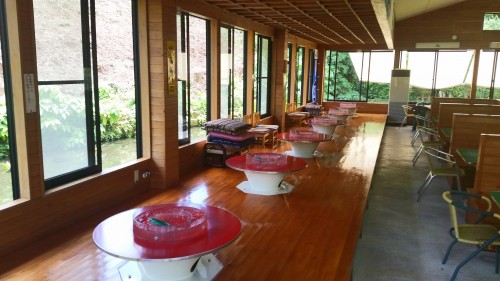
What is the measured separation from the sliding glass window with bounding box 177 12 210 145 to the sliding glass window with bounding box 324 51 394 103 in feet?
32.0

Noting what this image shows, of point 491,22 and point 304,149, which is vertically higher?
point 491,22

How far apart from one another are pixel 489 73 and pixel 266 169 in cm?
1249

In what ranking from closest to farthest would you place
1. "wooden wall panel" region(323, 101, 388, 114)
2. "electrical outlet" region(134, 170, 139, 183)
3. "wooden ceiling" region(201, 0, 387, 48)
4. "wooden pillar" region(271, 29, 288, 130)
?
"electrical outlet" region(134, 170, 139, 183) → "wooden ceiling" region(201, 0, 387, 48) → "wooden pillar" region(271, 29, 288, 130) → "wooden wall panel" region(323, 101, 388, 114)

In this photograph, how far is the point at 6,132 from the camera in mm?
3525

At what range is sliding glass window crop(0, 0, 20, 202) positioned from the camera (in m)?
3.40

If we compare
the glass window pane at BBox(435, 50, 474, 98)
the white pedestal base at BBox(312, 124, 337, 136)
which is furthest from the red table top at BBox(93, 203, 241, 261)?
the glass window pane at BBox(435, 50, 474, 98)

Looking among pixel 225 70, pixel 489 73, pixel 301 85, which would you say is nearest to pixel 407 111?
pixel 489 73

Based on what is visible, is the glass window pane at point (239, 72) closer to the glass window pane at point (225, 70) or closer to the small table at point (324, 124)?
the glass window pane at point (225, 70)

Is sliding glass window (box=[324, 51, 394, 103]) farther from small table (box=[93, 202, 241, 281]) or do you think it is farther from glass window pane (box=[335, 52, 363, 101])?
small table (box=[93, 202, 241, 281])

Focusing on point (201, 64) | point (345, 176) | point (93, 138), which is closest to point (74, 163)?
point (93, 138)

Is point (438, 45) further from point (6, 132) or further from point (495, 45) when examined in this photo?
point (6, 132)

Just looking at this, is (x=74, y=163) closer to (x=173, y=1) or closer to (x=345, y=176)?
(x=173, y=1)

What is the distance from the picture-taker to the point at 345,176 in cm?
614

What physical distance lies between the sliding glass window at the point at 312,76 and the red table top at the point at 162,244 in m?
12.4
